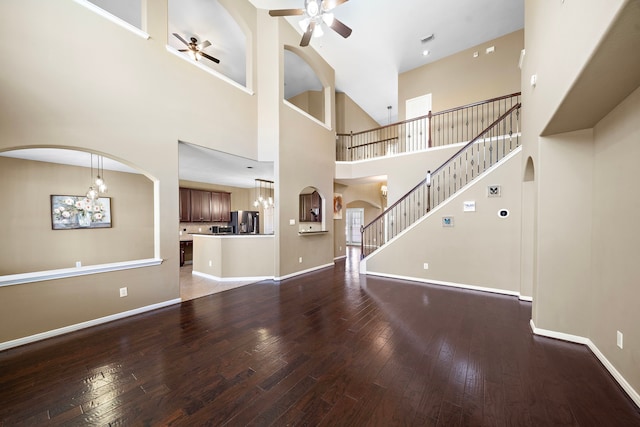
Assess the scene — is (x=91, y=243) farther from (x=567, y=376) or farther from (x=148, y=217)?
(x=567, y=376)

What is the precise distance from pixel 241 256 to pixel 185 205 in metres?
4.38

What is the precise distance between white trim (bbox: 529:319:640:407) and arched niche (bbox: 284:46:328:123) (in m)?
6.58

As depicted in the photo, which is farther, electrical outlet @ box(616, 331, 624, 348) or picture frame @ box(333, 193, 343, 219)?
picture frame @ box(333, 193, 343, 219)

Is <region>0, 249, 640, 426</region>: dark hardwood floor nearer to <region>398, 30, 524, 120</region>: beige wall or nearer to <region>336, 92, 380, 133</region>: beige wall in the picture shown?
<region>398, 30, 524, 120</region>: beige wall

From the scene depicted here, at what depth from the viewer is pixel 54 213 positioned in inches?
189

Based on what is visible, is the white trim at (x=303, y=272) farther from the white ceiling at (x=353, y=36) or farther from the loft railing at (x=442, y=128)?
the loft railing at (x=442, y=128)

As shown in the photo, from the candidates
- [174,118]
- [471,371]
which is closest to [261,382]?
[471,371]

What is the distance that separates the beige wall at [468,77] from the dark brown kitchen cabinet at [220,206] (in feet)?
24.4

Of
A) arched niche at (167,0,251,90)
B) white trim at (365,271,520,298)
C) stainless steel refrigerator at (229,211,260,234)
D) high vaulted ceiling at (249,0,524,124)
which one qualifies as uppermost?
high vaulted ceiling at (249,0,524,124)

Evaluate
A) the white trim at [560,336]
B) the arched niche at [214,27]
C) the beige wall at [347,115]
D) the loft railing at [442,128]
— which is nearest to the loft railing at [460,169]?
the loft railing at [442,128]

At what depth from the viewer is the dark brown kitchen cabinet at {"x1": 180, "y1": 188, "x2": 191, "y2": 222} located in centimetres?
803

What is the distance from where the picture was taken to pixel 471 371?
2.10m

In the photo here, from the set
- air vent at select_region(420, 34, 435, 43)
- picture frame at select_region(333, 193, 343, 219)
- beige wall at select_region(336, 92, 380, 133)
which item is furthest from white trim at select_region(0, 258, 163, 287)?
air vent at select_region(420, 34, 435, 43)

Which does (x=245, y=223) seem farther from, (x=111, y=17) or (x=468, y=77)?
(x=468, y=77)
